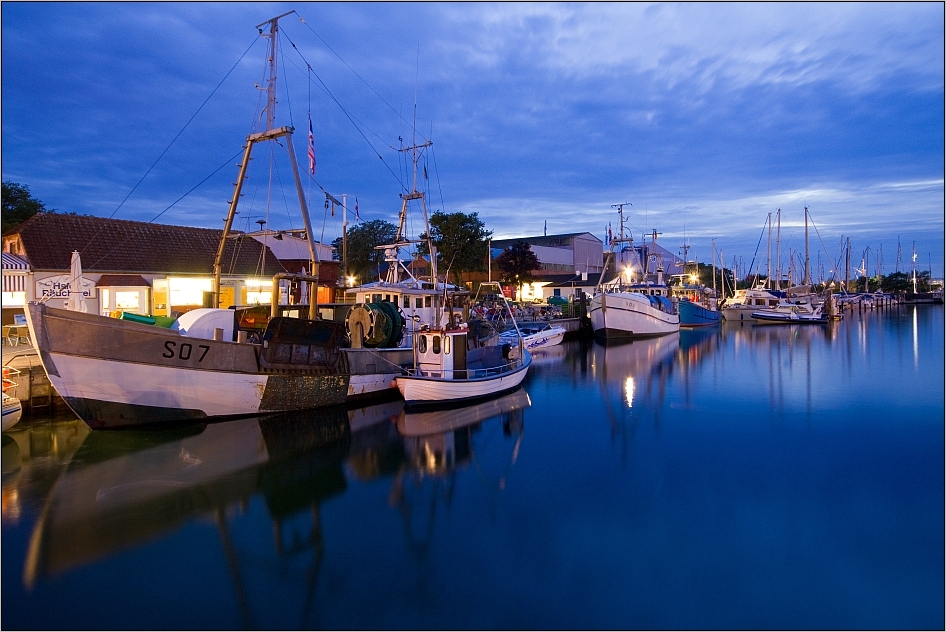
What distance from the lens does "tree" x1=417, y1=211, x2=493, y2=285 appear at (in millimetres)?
44438

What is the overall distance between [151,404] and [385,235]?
46.1 m

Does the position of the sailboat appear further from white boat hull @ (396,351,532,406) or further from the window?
the window

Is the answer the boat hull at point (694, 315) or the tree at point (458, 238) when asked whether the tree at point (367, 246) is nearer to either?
the tree at point (458, 238)

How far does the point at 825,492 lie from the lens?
35.5ft

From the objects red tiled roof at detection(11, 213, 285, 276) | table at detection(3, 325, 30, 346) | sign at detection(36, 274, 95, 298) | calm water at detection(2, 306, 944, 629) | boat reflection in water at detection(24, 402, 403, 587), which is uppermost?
red tiled roof at detection(11, 213, 285, 276)

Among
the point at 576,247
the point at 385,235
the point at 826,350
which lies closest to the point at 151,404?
the point at 826,350

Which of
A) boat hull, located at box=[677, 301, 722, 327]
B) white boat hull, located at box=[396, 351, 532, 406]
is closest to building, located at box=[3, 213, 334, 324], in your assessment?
white boat hull, located at box=[396, 351, 532, 406]

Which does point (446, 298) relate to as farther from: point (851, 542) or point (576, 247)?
point (576, 247)

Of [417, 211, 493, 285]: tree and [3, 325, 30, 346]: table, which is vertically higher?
[417, 211, 493, 285]: tree

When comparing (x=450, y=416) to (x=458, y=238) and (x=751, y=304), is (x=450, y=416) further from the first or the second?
(x=751, y=304)

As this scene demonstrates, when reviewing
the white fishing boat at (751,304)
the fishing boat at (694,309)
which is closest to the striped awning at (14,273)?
the fishing boat at (694,309)

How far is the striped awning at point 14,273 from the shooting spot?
21.2m

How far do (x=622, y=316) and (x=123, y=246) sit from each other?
30784 mm

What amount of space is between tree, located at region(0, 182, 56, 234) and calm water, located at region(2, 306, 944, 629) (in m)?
24.7
